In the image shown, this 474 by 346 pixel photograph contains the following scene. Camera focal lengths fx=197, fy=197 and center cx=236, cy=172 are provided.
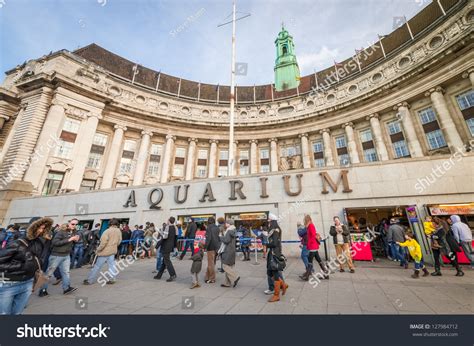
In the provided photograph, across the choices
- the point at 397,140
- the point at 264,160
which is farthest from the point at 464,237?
the point at 264,160

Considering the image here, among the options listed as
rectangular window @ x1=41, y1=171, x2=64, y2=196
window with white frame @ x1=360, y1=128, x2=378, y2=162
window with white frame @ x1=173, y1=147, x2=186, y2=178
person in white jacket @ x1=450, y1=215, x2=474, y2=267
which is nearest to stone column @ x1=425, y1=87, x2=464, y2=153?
window with white frame @ x1=360, y1=128, x2=378, y2=162

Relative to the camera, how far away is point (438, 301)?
15.2 ft

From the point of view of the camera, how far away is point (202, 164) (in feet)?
119

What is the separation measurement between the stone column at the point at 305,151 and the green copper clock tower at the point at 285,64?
15.6m

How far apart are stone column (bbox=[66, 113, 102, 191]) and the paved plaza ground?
23.1 m

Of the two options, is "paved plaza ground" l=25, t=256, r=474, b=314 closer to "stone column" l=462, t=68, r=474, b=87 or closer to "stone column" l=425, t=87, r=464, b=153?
"stone column" l=425, t=87, r=464, b=153

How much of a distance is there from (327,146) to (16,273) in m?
34.7

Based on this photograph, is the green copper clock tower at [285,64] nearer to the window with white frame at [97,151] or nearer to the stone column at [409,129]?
the stone column at [409,129]

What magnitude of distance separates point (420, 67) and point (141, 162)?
131ft

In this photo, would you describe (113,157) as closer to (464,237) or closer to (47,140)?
(47,140)

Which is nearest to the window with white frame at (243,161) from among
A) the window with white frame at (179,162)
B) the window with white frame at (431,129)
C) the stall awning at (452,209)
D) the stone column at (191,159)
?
the stone column at (191,159)

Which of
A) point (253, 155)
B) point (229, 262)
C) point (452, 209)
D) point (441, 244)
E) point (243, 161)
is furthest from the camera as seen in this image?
point (243, 161)

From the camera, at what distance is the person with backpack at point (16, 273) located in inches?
114

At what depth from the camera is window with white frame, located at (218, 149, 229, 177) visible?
36200 mm
